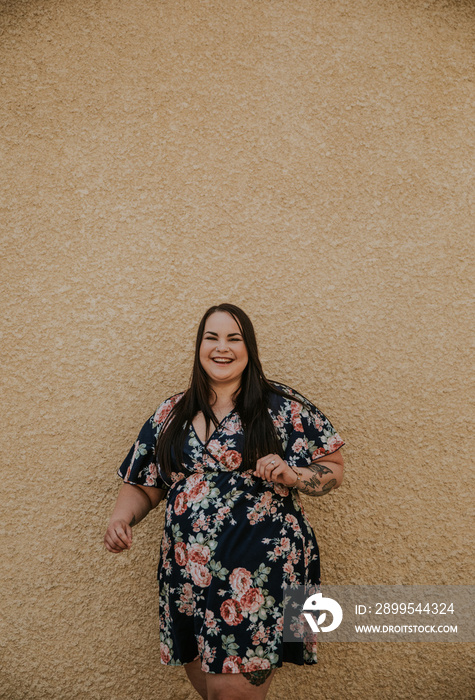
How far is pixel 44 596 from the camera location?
229 cm

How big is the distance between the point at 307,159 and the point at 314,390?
3.60 ft

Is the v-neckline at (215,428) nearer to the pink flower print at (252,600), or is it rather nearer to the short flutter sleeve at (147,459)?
the short flutter sleeve at (147,459)

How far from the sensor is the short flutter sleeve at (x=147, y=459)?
1.85 metres

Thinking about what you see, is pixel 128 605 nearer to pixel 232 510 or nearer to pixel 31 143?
pixel 232 510

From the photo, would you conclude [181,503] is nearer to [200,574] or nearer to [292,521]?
[200,574]

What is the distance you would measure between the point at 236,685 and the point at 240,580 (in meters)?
0.32

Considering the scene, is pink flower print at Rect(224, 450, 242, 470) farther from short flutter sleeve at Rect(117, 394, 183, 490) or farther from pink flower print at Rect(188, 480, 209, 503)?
short flutter sleeve at Rect(117, 394, 183, 490)

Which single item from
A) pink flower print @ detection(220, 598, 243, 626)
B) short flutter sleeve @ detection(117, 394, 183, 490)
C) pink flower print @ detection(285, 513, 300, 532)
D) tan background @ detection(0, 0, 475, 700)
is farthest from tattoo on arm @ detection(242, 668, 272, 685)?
tan background @ detection(0, 0, 475, 700)

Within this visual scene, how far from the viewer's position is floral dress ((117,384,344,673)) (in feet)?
5.21

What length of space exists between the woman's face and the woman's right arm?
0.48 metres

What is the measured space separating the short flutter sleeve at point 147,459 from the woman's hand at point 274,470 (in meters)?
0.45

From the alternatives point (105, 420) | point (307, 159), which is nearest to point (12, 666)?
point (105, 420)

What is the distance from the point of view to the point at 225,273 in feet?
7.89

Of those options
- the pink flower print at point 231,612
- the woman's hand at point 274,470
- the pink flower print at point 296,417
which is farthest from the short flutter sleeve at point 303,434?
the pink flower print at point 231,612
